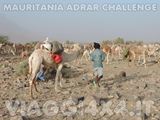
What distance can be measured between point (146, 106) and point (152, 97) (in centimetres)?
139

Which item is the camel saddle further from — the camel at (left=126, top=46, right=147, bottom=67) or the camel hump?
the camel at (left=126, top=46, right=147, bottom=67)

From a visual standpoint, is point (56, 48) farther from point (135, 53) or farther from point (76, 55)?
point (135, 53)

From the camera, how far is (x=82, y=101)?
37.7 ft

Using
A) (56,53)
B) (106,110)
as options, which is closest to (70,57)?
(56,53)

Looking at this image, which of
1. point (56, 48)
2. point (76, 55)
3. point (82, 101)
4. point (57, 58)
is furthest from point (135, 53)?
point (82, 101)

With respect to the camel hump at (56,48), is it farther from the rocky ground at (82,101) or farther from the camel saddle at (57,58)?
the rocky ground at (82,101)

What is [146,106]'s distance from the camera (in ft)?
36.8

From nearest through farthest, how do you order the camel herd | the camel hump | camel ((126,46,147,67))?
the camel herd < the camel hump < camel ((126,46,147,67))

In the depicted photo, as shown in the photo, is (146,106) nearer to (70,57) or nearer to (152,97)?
(152,97)

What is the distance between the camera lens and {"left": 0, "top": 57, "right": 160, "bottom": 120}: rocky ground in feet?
34.0

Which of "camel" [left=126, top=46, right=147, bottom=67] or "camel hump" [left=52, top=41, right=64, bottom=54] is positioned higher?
"camel hump" [left=52, top=41, right=64, bottom=54]

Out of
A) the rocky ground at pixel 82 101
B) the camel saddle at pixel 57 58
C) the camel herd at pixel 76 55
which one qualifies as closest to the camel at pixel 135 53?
the camel herd at pixel 76 55

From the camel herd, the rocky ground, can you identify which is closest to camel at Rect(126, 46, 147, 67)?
the camel herd

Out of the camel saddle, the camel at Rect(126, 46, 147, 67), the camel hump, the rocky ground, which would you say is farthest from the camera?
the camel at Rect(126, 46, 147, 67)
